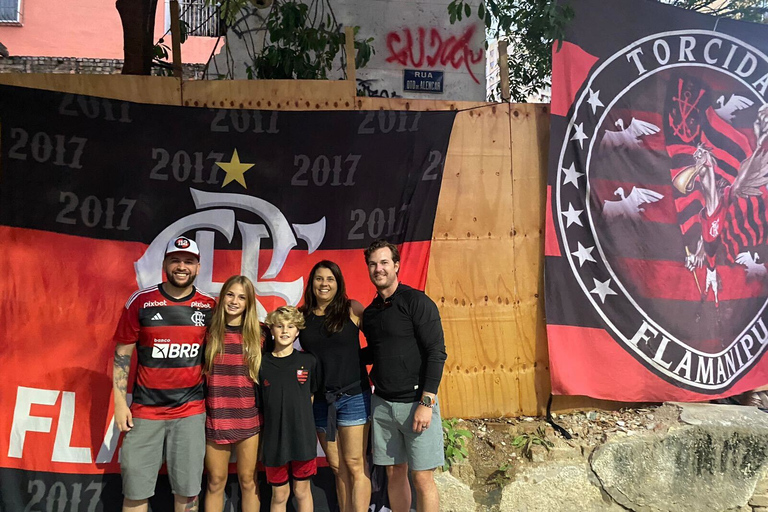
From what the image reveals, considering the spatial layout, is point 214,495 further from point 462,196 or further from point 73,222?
point 462,196

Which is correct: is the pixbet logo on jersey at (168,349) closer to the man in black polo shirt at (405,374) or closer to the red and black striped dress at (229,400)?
the red and black striped dress at (229,400)

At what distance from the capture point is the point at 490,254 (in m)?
4.65

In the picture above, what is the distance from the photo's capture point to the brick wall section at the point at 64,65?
472 inches

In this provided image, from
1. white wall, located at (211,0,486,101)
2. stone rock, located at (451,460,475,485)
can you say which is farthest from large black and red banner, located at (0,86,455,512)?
white wall, located at (211,0,486,101)

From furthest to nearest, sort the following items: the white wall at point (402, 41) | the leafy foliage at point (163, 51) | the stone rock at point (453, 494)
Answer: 1. the white wall at point (402, 41)
2. the leafy foliage at point (163, 51)
3. the stone rock at point (453, 494)

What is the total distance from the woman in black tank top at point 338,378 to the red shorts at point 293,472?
0.16m

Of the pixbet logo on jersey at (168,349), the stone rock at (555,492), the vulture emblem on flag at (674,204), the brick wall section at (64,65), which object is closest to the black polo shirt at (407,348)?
the pixbet logo on jersey at (168,349)

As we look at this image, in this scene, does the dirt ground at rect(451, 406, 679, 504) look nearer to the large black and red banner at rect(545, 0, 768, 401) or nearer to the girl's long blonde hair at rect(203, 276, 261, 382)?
the large black and red banner at rect(545, 0, 768, 401)

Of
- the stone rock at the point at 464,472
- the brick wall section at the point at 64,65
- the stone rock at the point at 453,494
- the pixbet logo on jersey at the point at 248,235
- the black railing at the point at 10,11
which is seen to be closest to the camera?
the pixbet logo on jersey at the point at 248,235

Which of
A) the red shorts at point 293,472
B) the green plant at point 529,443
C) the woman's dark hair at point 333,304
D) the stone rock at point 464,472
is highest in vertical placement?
the woman's dark hair at point 333,304

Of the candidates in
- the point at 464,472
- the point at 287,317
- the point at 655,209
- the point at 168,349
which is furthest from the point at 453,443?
the point at 655,209

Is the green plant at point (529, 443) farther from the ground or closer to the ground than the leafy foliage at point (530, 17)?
closer to the ground

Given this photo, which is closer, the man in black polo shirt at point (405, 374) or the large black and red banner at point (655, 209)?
the man in black polo shirt at point (405, 374)

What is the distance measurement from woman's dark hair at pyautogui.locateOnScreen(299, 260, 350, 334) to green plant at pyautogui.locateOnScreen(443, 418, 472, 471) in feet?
4.66
